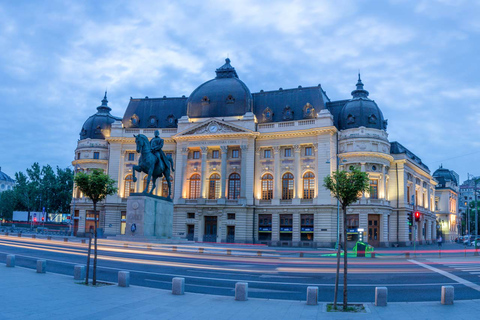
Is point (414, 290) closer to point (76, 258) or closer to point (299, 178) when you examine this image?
point (76, 258)

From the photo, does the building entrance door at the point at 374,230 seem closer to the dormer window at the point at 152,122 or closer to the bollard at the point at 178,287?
the dormer window at the point at 152,122

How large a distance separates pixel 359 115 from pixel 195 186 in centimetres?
2853

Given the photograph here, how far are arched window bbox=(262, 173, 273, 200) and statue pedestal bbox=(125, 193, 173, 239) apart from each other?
26321mm

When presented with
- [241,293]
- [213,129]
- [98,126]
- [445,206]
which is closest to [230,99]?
[213,129]

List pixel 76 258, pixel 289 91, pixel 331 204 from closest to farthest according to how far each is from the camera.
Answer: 1. pixel 76 258
2. pixel 331 204
3. pixel 289 91

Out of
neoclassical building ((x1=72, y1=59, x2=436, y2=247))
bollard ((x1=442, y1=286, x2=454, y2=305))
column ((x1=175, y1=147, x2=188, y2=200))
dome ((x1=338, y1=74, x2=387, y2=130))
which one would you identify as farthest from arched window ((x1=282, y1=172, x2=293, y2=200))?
bollard ((x1=442, y1=286, x2=454, y2=305))

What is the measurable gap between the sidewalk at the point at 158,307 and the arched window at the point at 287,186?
168ft

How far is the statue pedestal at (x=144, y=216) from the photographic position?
42562mm

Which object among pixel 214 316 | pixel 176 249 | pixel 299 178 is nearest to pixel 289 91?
pixel 299 178

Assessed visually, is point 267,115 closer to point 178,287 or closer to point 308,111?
point 308,111

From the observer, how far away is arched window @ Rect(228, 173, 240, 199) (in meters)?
69.7

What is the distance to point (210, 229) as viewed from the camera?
68.6 metres

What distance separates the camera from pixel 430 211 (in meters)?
92.5

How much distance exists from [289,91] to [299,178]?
15.4 metres
